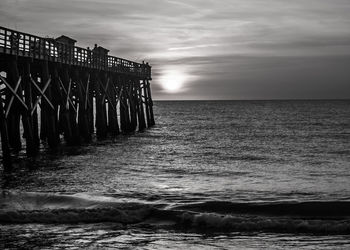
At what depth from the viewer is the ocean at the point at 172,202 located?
971cm

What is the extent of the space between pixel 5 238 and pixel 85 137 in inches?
→ 678

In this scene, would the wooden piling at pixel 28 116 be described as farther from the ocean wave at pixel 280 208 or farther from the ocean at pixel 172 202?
the ocean wave at pixel 280 208

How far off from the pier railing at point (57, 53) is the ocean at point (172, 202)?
419cm

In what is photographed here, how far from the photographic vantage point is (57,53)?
23.4 meters

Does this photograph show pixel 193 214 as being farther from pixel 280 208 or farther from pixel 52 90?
pixel 52 90

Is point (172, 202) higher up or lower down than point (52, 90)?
lower down

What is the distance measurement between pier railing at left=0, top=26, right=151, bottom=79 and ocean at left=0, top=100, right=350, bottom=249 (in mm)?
4187

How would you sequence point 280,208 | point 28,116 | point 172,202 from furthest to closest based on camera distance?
→ point 28,116, point 172,202, point 280,208

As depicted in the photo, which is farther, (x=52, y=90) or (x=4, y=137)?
(x=52, y=90)

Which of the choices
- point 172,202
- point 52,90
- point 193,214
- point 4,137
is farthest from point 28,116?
point 193,214

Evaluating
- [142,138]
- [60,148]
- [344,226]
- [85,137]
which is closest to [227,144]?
[142,138]

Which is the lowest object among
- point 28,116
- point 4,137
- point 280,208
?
point 280,208

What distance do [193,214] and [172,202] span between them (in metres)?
1.84

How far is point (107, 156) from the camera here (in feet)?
76.9
